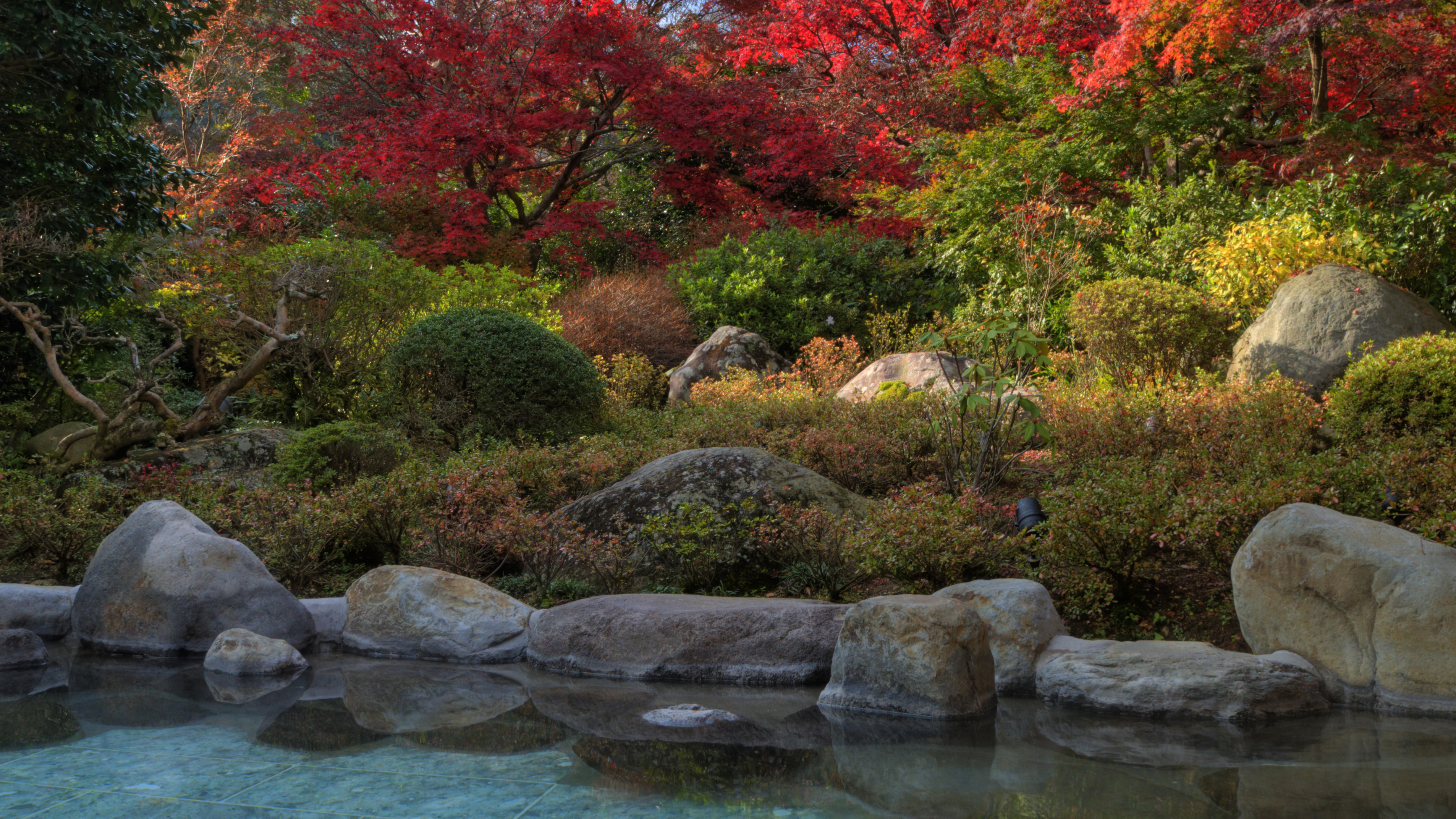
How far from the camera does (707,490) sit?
19.0 feet

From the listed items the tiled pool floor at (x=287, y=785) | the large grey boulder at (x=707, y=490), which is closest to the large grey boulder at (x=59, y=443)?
the large grey boulder at (x=707, y=490)

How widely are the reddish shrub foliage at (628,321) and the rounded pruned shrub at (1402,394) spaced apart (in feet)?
25.8

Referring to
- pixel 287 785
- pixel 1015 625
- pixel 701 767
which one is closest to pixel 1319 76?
pixel 1015 625

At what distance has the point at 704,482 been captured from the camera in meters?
5.83

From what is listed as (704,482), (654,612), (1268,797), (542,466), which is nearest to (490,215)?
(542,466)

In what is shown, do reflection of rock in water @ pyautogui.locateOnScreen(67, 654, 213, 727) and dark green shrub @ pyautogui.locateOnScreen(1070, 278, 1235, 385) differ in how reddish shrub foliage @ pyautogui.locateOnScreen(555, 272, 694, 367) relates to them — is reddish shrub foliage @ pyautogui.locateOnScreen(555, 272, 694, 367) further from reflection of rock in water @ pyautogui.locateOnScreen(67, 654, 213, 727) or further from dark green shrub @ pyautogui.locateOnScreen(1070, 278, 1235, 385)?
reflection of rock in water @ pyautogui.locateOnScreen(67, 654, 213, 727)

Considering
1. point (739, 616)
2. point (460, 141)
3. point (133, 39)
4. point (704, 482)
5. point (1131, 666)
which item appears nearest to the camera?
point (1131, 666)

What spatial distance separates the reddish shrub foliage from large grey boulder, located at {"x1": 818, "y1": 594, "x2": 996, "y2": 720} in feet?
26.1

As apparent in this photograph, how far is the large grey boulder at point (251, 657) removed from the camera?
4.56 m

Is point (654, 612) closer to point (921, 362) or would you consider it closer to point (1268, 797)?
point (1268, 797)

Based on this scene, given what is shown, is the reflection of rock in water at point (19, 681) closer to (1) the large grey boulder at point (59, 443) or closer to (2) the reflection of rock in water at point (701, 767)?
(2) the reflection of rock in water at point (701, 767)

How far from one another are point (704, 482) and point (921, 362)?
476cm

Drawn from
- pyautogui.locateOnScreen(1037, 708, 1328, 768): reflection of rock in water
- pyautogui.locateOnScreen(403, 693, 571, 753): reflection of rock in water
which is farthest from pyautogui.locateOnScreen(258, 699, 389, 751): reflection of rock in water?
pyautogui.locateOnScreen(1037, 708, 1328, 768): reflection of rock in water

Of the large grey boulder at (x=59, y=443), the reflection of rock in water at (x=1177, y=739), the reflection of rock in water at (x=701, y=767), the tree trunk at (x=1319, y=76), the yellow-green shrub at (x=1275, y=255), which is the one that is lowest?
the reflection of rock in water at (x=1177, y=739)
